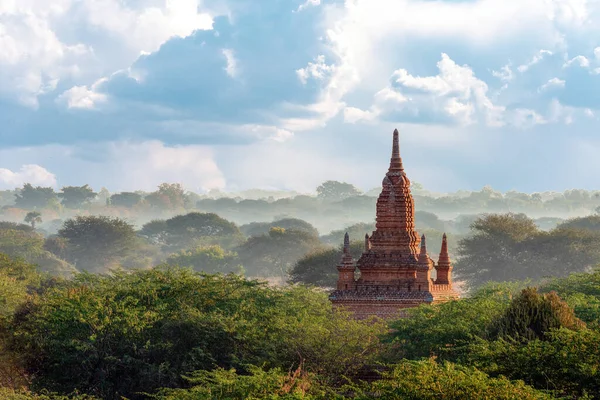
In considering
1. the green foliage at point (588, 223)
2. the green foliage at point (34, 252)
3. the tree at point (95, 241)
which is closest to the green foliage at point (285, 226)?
the tree at point (95, 241)

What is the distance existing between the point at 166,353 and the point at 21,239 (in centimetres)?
7530

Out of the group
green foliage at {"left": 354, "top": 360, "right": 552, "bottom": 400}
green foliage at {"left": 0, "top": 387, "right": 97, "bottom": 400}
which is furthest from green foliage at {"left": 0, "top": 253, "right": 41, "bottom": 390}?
green foliage at {"left": 354, "top": 360, "right": 552, "bottom": 400}

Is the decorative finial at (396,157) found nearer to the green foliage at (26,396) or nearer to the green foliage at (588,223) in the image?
the green foliage at (26,396)

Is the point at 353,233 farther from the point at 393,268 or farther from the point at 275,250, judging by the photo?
the point at 393,268

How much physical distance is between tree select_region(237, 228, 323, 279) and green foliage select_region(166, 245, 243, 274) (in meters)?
1.40

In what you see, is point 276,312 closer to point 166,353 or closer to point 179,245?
point 166,353

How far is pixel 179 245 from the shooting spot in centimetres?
13738

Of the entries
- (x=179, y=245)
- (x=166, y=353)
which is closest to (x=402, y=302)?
(x=166, y=353)

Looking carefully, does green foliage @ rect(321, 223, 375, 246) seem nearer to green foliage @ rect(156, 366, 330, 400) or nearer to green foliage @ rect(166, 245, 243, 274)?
green foliage @ rect(166, 245, 243, 274)

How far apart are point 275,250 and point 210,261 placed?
21.4 ft

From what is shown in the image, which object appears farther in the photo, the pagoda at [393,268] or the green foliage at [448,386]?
A: the pagoda at [393,268]

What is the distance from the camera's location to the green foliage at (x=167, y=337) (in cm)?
3475

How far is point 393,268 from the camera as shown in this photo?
3875cm

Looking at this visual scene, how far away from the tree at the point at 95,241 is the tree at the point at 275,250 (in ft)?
39.0
